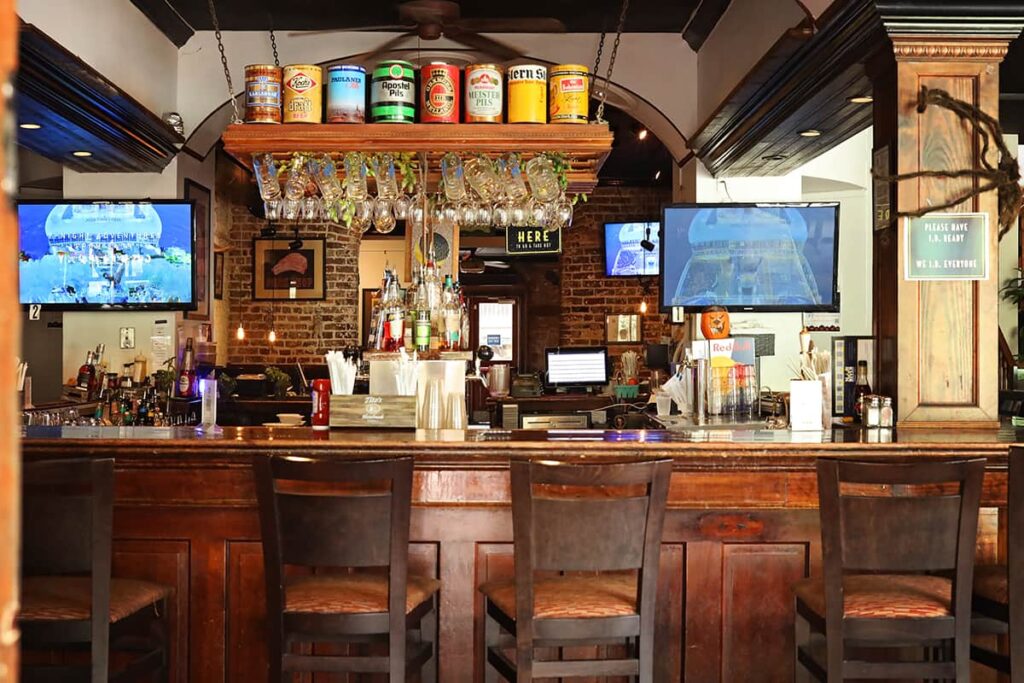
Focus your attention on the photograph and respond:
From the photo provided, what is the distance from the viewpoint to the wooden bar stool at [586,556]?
245cm

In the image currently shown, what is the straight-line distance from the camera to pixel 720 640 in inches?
124

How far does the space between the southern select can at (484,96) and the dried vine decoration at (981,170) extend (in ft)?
4.98

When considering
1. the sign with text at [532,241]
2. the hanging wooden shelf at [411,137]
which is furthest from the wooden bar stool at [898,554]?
the sign with text at [532,241]

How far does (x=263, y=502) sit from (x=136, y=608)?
1.59ft

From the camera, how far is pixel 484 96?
3.78 metres

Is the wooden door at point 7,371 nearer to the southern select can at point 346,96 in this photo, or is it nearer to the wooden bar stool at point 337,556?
the wooden bar stool at point 337,556

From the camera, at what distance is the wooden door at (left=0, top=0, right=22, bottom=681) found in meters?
0.56

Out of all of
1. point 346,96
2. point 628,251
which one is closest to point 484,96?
point 346,96

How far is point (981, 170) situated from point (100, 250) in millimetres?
5080

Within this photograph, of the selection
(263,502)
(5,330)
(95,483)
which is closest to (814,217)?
(263,502)

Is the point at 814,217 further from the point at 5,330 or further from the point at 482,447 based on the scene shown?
the point at 5,330

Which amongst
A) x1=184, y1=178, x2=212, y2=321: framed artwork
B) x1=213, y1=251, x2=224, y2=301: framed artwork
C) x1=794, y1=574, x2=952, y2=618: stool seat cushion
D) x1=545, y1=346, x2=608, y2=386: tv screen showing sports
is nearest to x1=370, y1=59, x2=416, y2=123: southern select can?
x1=794, y1=574, x2=952, y2=618: stool seat cushion

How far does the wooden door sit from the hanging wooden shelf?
3244mm

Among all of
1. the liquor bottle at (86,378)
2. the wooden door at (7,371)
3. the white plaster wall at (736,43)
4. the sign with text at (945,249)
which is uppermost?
the white plaster wall at (736,43)
